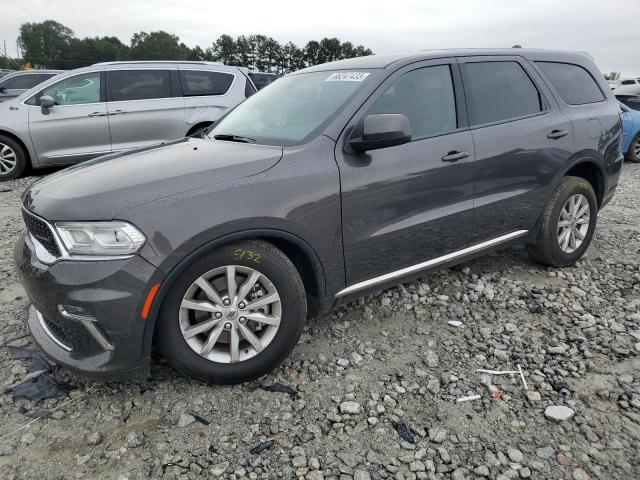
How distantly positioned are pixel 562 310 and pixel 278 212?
86.7 inches

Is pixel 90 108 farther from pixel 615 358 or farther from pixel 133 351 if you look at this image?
pixel 615 358

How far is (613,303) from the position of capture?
3574 mm

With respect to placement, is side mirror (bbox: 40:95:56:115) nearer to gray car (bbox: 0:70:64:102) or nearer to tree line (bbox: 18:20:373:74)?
gray car (bbox: 0:70:64:102)

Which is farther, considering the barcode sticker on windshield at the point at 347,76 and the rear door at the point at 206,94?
the rear door at the point at 206,94

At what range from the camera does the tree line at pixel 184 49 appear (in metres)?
73.9

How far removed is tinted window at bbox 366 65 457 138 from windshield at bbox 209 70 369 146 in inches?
8.2

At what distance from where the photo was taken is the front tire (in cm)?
237

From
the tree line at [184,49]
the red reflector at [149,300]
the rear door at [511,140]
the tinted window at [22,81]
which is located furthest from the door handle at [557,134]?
the tree line at [184,49]

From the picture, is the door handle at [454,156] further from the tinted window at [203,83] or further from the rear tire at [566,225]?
the tinted window at [203,83]

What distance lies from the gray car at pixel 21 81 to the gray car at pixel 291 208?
10.3 m

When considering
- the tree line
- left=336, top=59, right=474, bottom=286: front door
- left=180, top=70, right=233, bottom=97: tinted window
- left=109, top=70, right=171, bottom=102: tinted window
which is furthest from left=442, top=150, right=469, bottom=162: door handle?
the tree line

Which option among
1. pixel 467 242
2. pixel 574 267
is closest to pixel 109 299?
pixel 467 242

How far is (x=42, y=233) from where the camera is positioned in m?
2.38

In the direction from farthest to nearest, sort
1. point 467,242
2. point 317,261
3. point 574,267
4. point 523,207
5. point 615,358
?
point 574,267
point 523,207
point 467,242
point 615,358
point 317,261
